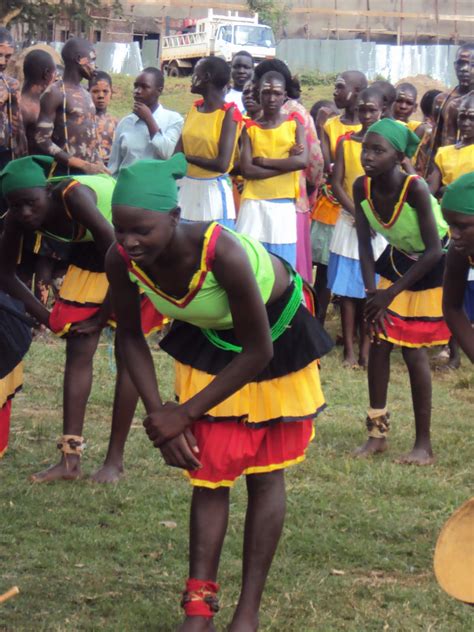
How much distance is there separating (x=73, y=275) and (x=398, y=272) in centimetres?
185

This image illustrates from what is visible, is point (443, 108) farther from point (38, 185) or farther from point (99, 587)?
point (99, 587)

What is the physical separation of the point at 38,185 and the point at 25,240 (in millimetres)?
330

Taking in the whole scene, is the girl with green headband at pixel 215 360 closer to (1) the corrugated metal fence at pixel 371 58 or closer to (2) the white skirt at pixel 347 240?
(2) the white skirt at pixel 347 240

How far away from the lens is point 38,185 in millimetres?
5191

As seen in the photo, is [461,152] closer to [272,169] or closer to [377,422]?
[272,169]

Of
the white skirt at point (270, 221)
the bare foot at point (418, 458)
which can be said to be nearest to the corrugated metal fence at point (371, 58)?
the white skirt at point (270, 221)

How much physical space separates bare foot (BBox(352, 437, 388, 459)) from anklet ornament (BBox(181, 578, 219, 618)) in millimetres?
2702

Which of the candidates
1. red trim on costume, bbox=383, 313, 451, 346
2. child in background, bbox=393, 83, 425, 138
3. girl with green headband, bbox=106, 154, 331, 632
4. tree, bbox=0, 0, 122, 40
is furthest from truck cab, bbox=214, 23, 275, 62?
girl with green headband, bbox=106, 154, 331, 632

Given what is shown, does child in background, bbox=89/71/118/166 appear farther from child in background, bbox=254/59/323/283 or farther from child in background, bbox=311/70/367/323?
child in background, bbox=311/70/367/323

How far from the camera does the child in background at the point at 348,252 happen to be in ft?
30.0

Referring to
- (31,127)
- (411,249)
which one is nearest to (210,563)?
(411,249)

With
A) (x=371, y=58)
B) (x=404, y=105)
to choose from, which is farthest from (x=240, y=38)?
(x=404, y=105)

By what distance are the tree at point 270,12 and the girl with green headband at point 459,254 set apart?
40.8m

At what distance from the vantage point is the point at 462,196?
13.1ft
